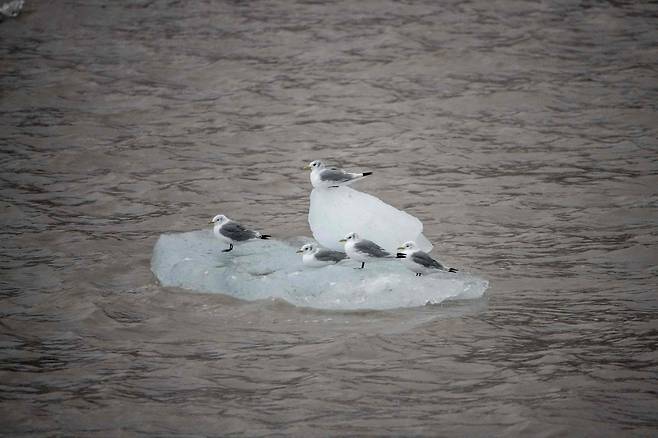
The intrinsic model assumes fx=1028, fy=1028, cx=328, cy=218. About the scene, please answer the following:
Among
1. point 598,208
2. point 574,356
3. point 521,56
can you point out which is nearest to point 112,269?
point 574,356

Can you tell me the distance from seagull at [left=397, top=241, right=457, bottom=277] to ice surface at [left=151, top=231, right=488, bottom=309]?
2.6 inches

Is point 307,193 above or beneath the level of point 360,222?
beneath

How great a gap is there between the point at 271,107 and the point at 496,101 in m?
3.11

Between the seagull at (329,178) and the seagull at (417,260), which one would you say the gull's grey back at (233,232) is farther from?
the seagull at (417,260)

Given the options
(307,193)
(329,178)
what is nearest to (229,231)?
Answer: (329,178)

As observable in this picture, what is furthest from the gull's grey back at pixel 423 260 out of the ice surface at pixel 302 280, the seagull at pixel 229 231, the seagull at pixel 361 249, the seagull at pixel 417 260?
the seagull at pixel 229 231

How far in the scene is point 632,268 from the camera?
355 inches

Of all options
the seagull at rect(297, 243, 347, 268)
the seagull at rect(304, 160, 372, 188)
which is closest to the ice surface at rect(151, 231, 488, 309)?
the seagull at rect(297, 243, 347, 268)

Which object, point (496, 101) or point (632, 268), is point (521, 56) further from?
point (632, 268)

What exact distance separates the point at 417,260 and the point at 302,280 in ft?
3.06

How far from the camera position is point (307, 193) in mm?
11594

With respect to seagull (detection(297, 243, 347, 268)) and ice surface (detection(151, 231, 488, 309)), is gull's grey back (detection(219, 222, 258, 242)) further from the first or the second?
seagull (detection(297, 243, 347, 268))

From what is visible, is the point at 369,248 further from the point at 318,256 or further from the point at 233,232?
the point at 233,232

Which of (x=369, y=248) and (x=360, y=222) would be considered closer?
(x=369, y=248)
